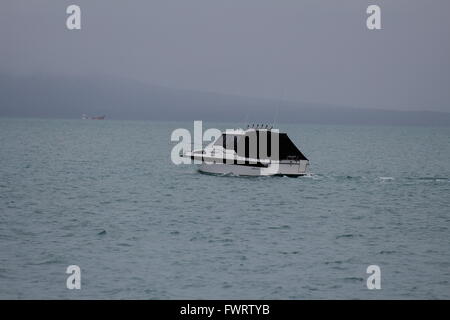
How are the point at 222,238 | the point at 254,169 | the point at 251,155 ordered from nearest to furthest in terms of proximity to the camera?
the point at 222,238 < the point at 254,169 < the point at 251,155

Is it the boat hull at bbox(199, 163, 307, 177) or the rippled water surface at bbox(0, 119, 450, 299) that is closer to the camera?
the rippled water surface at bbox(0, 119, 450, 299)

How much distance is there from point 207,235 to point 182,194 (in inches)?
636

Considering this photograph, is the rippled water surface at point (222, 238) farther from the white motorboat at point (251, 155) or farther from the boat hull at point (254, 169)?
the white motorboat at point (251, 155)

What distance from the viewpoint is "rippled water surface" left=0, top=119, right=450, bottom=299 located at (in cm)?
2403

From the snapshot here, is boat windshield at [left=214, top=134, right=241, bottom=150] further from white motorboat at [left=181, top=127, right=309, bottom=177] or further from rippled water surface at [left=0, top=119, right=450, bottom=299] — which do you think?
rippled water surface at [left=0, top=119, right=450, bottom=299]

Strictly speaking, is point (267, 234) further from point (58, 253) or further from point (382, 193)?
point (382, 193)

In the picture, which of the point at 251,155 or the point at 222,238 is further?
the point at 251,155

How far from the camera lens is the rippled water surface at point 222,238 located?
24031mm

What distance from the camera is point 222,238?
32.2 m

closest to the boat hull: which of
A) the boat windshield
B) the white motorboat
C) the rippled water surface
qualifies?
the white motorboat

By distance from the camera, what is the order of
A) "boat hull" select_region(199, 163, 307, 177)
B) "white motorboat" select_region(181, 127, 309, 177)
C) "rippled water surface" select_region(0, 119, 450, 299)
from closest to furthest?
"rippled water surface" select_region(0, 119, 450, 299)
"white motorboat" select_region(181, 127, 309, 177)
"boat hull" select_region(199, 163, 307, 177)

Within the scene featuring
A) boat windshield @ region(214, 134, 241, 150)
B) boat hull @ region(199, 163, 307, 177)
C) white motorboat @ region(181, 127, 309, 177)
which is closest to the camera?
white motorboat @ region(181, 127, 309, 177)

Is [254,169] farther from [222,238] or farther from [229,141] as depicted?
[222,238]

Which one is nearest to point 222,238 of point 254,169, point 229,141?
point 254,169
